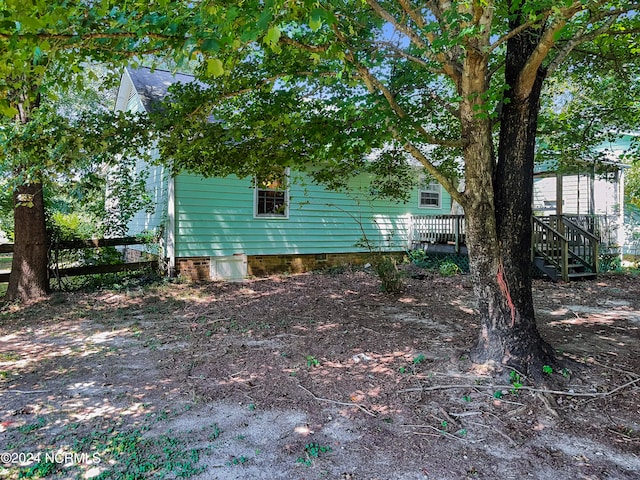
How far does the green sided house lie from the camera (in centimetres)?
966

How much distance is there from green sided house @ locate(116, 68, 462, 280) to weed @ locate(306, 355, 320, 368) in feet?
14.3

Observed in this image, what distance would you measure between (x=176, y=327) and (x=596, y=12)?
603 cm

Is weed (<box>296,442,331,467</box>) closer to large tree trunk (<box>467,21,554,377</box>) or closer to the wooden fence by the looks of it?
large tree trunk (<box>467,21,554,377</box>)

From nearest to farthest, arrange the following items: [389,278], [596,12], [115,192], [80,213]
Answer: [596,12]
[389,278]
[115,192]
[80,213]

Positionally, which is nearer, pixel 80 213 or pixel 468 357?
pixel 468 357

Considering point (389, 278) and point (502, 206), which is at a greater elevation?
point (502, 206)

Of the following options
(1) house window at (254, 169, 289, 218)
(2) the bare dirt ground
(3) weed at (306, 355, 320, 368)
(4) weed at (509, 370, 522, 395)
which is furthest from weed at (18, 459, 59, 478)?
(1) house window at (254, 169, 289, 218)

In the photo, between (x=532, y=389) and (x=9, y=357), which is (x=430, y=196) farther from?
(x=9, y=357)

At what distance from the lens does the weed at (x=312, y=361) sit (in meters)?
4.25

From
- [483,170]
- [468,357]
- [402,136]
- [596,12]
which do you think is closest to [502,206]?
[483,170]

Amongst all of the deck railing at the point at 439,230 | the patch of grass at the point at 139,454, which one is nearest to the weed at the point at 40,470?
the patch of grass at the point at 139,454

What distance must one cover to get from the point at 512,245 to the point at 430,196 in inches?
401

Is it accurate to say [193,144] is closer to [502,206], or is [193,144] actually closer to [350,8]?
[350,8]

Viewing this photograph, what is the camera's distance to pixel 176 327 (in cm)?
591
